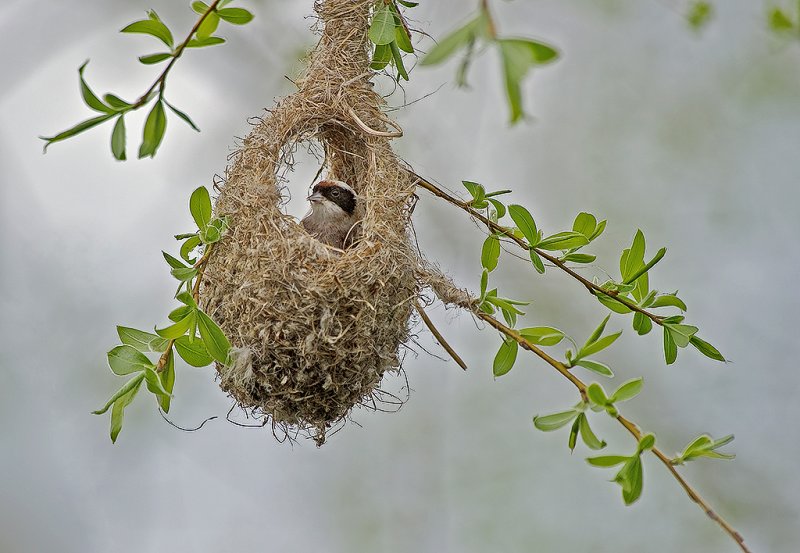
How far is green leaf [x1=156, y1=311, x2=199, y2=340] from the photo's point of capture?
6.11ft

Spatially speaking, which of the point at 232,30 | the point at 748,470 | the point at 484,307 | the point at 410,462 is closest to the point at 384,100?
the point at 484,307

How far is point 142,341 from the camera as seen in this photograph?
1952 mm

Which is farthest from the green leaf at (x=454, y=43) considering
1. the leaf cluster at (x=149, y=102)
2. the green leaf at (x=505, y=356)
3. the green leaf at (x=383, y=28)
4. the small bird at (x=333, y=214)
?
the small bird at (x=333, y=214)

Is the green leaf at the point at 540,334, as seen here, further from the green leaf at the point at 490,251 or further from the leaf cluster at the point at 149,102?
the leaf cluster at the point at 149,102

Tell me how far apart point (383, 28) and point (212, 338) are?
0.81 m

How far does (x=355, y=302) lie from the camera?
225 centimetres

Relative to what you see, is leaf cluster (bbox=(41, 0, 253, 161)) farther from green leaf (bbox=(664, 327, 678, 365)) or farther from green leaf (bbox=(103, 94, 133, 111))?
green leaf (bbox=(664, 327, 678, 365))

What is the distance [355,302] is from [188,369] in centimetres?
271

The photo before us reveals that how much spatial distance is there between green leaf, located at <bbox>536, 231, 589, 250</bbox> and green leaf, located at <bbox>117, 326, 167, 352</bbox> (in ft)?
2.97

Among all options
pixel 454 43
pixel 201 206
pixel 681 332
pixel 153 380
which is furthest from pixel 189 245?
pixel 454 43

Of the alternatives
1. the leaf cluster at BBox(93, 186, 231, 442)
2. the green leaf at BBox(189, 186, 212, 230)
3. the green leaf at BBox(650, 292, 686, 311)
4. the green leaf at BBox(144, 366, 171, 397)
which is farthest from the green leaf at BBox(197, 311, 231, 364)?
the green leaf at BBox(650, 292, 686, 311)

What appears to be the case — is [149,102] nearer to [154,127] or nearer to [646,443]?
[154,127]

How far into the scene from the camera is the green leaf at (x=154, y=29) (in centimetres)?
157

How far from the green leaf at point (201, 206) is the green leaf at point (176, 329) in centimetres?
34
